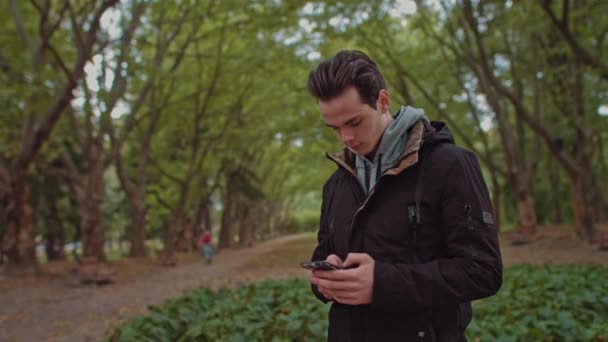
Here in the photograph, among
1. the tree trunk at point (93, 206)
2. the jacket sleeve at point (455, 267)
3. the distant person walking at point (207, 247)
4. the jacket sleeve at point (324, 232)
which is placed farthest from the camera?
the distant person walking at point (207, 247)

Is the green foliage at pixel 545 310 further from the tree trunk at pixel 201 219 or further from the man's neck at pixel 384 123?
the tree trunk at pixel 201 219

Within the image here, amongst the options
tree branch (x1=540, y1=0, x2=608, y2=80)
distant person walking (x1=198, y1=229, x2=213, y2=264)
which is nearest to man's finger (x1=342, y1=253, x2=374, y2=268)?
tree branch (x1=540, y1=0, x2=608, y2=80)

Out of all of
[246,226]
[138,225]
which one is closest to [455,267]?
[138,225]

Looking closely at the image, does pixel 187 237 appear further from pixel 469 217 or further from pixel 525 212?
pixel 469 217

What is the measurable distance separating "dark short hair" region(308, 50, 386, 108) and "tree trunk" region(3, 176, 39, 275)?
43.7ft

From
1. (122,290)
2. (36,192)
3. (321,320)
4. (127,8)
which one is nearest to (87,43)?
(127,8)

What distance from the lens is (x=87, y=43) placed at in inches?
411

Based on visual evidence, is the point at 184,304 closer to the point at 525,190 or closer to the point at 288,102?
the point at 525,190

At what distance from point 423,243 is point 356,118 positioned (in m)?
0.51

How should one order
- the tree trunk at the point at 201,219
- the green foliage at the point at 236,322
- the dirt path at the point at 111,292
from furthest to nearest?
1. the tree trunk at the point at 201,219
2. the dirt path at the point at 111,292
3. the green foliage at the point at 236,322

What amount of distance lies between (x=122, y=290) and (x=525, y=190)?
475 inches

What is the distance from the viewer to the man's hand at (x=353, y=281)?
1.63 m

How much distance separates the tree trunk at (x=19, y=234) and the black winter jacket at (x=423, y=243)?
13.4 m

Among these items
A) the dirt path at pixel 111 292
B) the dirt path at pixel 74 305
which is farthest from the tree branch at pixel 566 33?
the dirt path at pixel 74 305
